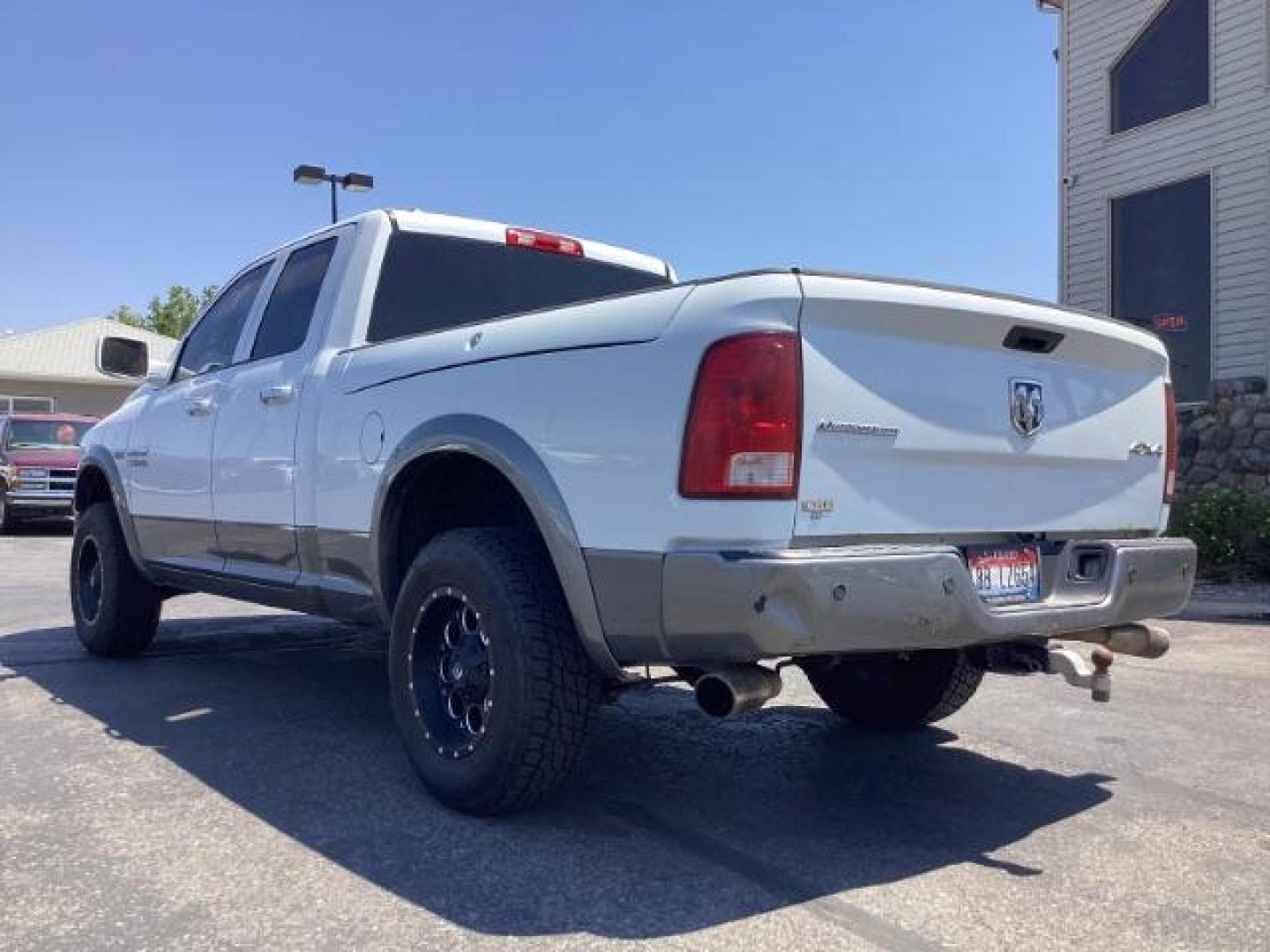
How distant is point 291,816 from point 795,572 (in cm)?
184

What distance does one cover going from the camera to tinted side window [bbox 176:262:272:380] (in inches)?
216

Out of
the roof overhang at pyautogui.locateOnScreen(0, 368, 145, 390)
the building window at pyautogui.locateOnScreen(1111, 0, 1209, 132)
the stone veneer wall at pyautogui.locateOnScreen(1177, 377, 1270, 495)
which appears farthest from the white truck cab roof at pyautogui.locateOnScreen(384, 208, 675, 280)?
the roof overhang at pyautogui.locateOnScreen(0, 368, 145, 390)

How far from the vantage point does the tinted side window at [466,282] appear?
15.4 feet

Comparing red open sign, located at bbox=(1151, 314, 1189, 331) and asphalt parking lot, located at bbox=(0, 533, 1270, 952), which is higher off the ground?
red open sign, located at bbox=(1151, 314, 1189, 331)

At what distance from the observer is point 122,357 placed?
6457mm

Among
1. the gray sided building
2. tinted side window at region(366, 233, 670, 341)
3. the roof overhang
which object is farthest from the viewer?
the roof overhang

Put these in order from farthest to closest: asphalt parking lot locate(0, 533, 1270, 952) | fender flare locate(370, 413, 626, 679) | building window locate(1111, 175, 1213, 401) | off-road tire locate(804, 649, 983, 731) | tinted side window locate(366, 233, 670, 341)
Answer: building window locate(1111, 175, 1213, 401)
tinted side window locate(366, 233, 670, 341)
off-road tire locate(804, 649, 983, 731)
fender flare locate(370, 413, 626, 679)
asphalt parking lot locate(0, 533, 1270, 952)

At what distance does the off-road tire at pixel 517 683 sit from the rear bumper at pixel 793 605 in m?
0.26

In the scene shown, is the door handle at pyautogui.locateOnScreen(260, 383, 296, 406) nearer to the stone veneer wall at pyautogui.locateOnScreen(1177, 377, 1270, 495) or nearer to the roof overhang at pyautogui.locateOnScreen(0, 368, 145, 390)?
the stone veneer wall at pyautogui.locateOnScreen(1177, 377, 1270, 495)

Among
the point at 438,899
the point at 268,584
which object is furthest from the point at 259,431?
the point at 438,899

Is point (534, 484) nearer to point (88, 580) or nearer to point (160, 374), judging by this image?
point (160, 374)

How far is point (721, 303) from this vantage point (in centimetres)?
294

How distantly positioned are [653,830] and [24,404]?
34459 millimetres

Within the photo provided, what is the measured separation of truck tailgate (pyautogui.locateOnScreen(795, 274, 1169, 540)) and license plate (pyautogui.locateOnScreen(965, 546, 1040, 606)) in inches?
3.1
